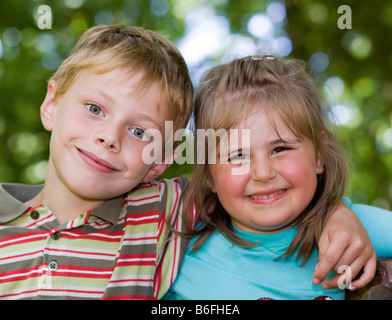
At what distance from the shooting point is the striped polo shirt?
1523 millimetres

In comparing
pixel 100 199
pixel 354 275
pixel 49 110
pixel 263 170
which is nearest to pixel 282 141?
pixel 263 170

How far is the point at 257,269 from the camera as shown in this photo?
1.71m

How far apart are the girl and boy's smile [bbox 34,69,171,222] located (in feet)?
1.06

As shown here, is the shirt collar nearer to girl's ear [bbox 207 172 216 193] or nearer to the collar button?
A: the collar button

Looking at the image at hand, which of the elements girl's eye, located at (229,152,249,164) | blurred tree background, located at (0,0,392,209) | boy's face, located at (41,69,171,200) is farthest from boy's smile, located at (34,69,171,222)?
blurred tree background, located at (0,0,392,209)

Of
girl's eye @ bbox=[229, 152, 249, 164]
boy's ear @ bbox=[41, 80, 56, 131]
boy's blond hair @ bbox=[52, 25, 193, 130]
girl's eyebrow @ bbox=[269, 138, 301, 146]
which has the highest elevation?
boy's blond hair @ bbox=[52, 25, 193, 130]

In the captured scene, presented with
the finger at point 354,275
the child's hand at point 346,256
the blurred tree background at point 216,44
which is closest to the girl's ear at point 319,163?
the child's hand at point 346,256

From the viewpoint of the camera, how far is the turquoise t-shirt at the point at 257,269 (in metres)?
1.64

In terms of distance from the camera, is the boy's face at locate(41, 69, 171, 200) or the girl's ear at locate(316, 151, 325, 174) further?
the girl's ear at locate(316, 151, 325, 174)

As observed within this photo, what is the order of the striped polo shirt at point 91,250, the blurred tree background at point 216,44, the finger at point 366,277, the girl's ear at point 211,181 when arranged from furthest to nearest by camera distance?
the blurred tree background at point 216,44, the girl's ear at point 211,181, the striped polo shirt at point 91,250, the finger at point 366,277

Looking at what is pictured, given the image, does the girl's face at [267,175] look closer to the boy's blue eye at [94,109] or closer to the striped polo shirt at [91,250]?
the striped polo shirt at [91,250]

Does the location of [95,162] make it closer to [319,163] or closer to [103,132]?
[103,132]

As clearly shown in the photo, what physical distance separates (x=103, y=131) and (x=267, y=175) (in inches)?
25.1

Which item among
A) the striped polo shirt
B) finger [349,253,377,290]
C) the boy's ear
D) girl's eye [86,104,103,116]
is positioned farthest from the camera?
the boy's ear
